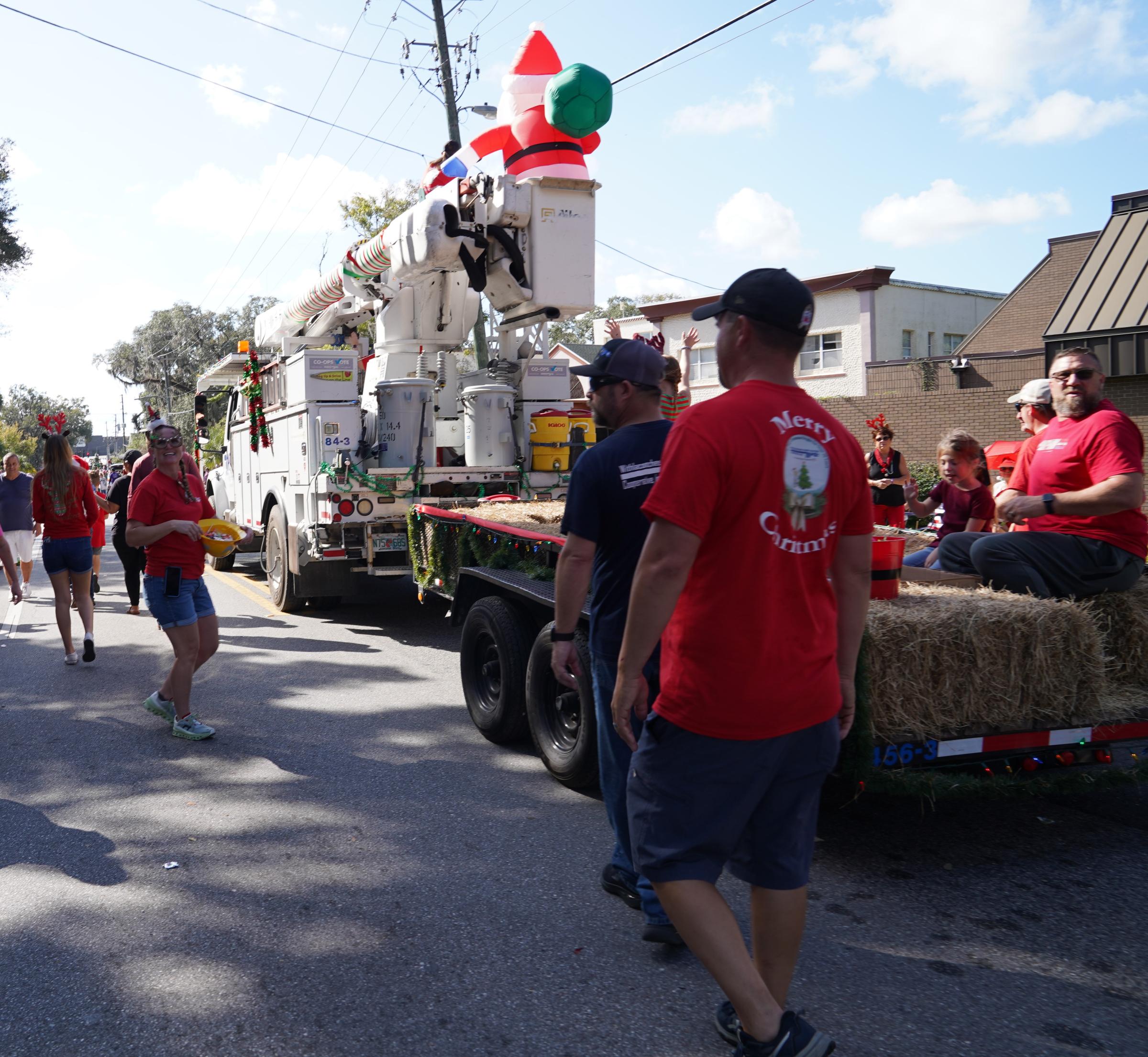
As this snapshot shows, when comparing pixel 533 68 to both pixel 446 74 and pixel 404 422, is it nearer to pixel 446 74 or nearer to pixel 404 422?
pixel 404 422

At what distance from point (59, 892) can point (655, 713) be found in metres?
2.84

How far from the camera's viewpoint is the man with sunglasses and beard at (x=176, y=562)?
5949 mm

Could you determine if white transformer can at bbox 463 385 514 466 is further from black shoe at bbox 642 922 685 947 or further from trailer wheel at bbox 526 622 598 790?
black shoe at bbox 642 922 685 947

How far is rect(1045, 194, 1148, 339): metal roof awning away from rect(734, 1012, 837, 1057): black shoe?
16.0 meters

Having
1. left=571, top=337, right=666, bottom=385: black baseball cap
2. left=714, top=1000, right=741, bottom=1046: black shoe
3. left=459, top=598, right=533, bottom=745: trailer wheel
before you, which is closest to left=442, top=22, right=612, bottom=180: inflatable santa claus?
left=459, top=598, right=533, bottom=745: trailer wheel

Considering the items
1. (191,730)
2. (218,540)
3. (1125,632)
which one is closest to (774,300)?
(1125,632)

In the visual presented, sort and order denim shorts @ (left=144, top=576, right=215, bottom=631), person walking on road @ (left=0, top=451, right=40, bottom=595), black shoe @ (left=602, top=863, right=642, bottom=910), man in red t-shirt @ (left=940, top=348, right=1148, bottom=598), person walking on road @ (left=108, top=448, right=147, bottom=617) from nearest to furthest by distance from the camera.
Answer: black shoe @ (left=602, top=863, right=642, bottom=910) → man in red t-shirt @ (left=940, top=348, right=1148, bottom=598) → denim shorts @ (left=144, top=576, right=215, bottom=631) → person walking on road @ (left=0, top=451, right=40, bottom=595) → person walking on road @ (left=108, top=448, right=147, bottom=617)

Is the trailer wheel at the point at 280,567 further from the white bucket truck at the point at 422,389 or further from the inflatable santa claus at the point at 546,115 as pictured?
the inflatable santa claus at the point at 546,115

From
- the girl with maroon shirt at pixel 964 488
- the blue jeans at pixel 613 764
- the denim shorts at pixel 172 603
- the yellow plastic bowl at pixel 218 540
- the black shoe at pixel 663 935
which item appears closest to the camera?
the black shoe at pixel 663 935

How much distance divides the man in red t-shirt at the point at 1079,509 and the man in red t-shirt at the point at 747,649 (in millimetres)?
2310

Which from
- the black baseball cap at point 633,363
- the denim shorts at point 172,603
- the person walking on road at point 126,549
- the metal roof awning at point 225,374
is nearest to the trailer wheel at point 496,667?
the denim shorts at point 172,603

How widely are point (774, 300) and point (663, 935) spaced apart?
215 cm

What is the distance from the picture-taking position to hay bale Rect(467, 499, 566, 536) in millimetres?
6041

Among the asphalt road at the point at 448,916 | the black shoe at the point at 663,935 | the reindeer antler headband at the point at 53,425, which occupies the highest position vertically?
the reindeer antler headband at the point at 53,425
